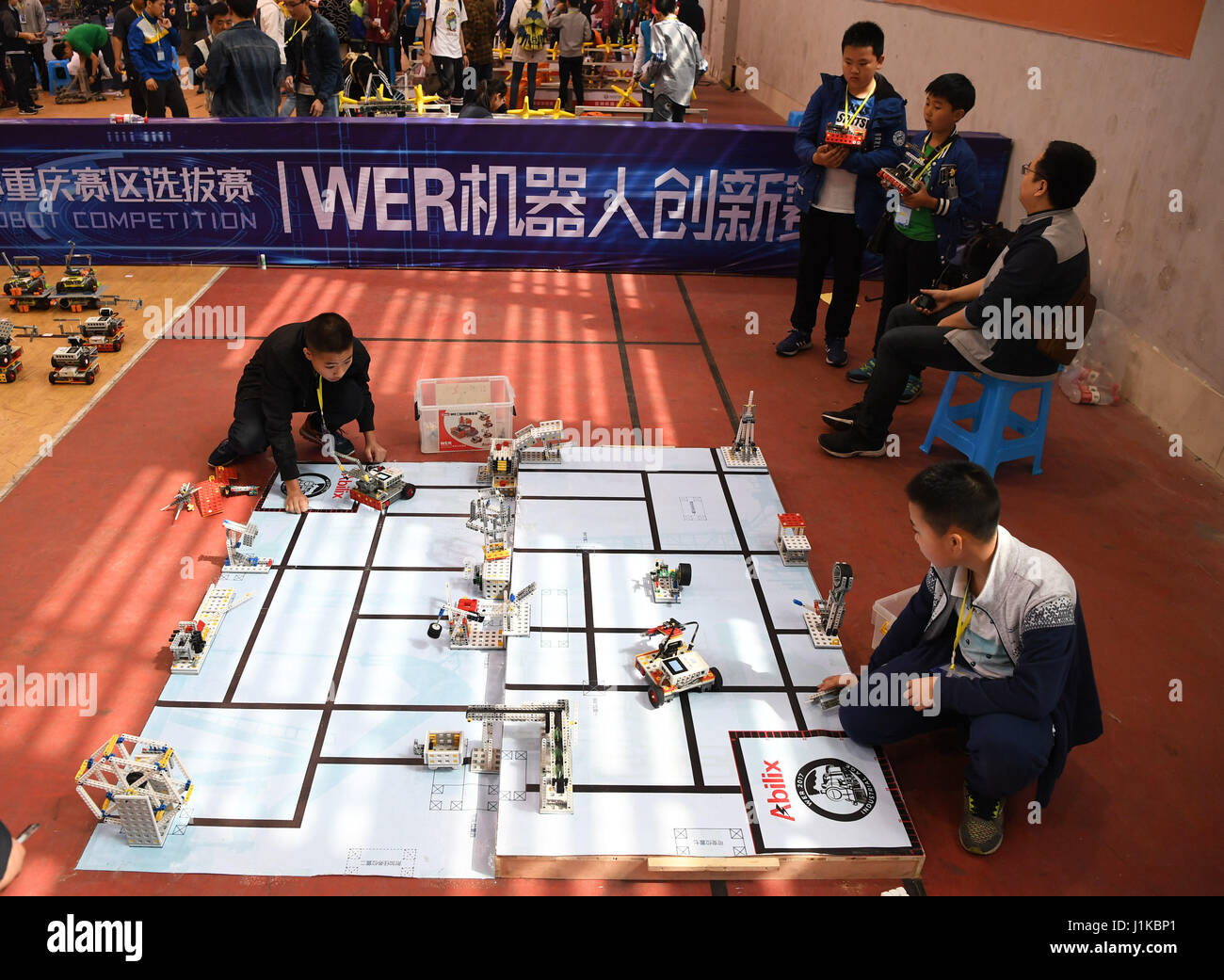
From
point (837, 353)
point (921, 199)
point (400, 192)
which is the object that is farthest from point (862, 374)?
point (400, 192)

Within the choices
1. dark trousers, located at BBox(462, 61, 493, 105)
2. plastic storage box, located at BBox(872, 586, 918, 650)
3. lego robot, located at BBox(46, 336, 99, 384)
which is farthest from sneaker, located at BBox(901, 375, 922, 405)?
dark trousers, located at BBox(462, 61, 493, 105)

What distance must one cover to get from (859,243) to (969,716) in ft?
13.8

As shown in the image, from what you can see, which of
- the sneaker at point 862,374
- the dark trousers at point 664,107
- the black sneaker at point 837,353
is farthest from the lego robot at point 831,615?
the dark trousers at point 664,107

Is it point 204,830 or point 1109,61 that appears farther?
point 1109,61

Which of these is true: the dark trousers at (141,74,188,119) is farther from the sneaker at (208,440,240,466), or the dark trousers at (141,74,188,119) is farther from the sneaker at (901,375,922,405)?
the sneaker at (901,375,922,405)

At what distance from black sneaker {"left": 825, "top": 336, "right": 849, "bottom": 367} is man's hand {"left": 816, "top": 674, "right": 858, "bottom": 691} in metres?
3.69

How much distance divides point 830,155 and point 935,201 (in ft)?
2.78

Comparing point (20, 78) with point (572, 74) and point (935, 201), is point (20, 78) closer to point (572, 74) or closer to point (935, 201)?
point (572, 74)

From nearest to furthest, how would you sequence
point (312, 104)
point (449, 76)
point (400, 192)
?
point (400, 192), point (312, 104), point (449, 76)

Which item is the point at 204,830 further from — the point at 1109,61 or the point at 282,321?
the point at 1109,61

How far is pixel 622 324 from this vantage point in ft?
25.1

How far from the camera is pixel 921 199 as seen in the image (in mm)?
5996

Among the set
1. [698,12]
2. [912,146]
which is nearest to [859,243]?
[912,146]

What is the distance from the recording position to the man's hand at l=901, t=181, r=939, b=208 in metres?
5.97
